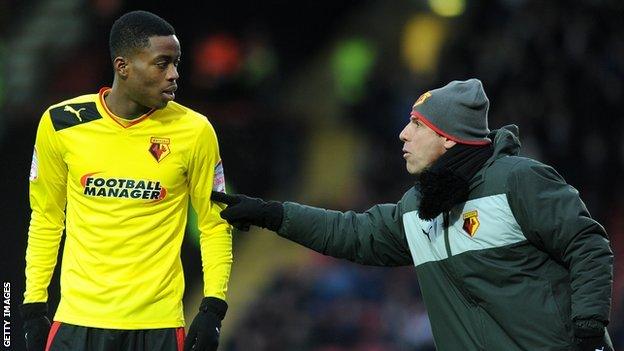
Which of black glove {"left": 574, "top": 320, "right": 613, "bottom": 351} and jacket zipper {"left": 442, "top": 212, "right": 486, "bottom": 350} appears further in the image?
jacket zipper {"left": 442, "top": 212, "right": 486, "bottom": 350}

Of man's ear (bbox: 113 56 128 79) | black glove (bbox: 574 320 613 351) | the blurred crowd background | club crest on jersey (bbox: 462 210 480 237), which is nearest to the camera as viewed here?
black glove (bbox: 574 320 613 351)

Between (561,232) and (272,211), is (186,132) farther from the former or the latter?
(561,232)

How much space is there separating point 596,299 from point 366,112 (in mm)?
6726

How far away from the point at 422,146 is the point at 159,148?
86 cm

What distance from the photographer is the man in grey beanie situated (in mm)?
3334

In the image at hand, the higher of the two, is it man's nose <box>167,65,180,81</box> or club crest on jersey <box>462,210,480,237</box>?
man's nose <box>167,65,180,81</box>

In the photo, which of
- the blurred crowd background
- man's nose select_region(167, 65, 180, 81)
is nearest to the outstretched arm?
man's nose select_region(167, 65, 180, 81)

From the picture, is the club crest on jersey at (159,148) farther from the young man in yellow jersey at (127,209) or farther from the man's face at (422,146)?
the man's face at (422,146)

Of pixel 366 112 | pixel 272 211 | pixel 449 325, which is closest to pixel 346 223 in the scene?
pixel 272 211

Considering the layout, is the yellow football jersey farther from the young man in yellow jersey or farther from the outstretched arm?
the outstretched arm

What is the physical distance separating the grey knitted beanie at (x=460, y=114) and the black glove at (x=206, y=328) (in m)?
0.92

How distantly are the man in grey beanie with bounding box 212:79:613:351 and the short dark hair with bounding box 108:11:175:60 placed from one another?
0.56 meters
